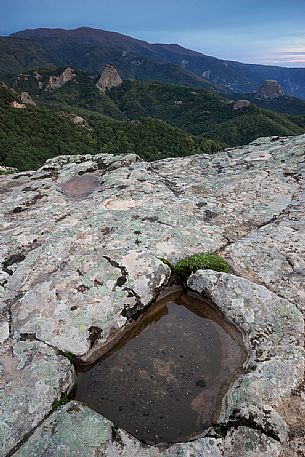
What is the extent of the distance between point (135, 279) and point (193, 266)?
5.04 ft

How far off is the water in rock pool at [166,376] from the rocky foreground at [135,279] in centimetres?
33

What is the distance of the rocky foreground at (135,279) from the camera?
17.2ft

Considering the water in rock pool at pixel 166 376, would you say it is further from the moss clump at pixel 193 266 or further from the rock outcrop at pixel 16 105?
the rock outcrop at pixel 16 105

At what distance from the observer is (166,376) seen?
643 cm

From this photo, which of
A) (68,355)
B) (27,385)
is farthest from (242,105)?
(27,385)

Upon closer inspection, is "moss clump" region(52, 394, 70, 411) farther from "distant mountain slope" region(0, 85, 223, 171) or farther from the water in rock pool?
"distant mountain slope" region(0, 85, 223, 171)

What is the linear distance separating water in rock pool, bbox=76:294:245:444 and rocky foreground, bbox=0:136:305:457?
1.08 ft

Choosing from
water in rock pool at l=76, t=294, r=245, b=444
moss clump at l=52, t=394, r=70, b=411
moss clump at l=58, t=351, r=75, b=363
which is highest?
moss clump at l=58, t=351, r=75, b=363

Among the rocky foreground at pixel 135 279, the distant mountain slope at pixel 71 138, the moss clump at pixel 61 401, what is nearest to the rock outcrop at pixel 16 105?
the distant mountain slope at pixel 71 138

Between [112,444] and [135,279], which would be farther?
[135,279]

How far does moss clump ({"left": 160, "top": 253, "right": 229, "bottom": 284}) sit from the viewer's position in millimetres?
8657

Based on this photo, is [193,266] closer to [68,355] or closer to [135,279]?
[135,279]

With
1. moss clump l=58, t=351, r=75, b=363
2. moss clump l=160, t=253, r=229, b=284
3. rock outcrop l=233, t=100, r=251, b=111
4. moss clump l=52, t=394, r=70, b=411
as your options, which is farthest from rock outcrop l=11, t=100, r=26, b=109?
rock outcrop l=233, t=100, r=251, b=111

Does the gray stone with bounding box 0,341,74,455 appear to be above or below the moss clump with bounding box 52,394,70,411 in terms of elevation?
above
